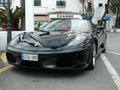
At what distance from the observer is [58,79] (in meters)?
4.71

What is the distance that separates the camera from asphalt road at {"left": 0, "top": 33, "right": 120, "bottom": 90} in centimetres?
424

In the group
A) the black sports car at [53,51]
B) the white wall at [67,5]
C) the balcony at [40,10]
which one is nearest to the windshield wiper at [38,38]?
the black sports car at [53,51]

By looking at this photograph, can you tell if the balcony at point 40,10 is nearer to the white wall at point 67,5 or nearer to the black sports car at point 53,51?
the white wall at point 67,5

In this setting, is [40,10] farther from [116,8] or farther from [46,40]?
[46,40]

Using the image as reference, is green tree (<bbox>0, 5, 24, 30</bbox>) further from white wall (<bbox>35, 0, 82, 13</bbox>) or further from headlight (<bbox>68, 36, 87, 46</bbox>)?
white wall (<bbox>35, 0, 82, 13</bbox>)

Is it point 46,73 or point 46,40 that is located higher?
point 46,40

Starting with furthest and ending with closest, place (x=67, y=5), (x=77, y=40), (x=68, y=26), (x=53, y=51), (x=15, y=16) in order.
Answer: (x=67, y=5), (x=15, y=16), (x=68, y=26), (x=77, y=40), (x=53, y=51)

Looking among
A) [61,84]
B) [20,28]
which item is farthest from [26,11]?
[61,84]

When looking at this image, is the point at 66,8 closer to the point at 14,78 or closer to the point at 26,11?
the point at 26,11

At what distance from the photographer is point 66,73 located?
5.12 meters

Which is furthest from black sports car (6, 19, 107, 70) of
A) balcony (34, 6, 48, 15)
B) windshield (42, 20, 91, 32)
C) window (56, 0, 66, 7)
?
window (56, 0, 66, 7)

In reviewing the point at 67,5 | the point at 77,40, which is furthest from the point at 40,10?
the point at 77,40

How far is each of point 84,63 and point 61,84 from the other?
75 centimetres

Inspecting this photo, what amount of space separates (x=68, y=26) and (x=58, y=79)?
1.93m
